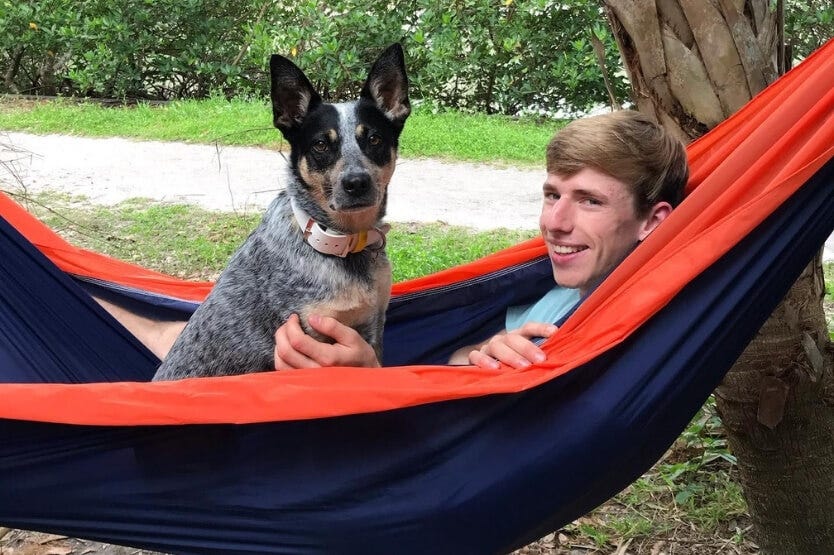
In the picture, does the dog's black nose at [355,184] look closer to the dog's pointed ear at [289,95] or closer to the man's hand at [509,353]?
the dog's pointed ear at [289,95]

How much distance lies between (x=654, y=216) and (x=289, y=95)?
106 centimetres

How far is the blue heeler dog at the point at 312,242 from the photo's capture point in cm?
228

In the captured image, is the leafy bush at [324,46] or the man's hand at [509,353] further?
the leafy bush at [324,46]

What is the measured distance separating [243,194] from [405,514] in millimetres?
4811

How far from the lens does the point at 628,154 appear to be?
193 cm

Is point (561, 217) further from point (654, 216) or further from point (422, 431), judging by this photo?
point (422, 431)

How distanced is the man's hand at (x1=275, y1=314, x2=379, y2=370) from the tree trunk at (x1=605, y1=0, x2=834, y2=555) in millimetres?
943

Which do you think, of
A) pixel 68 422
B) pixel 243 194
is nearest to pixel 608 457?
pixel 68 422

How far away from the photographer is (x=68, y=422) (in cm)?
145

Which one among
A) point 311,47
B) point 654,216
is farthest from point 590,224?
point 311,47

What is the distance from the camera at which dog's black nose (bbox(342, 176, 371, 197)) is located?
2.36m

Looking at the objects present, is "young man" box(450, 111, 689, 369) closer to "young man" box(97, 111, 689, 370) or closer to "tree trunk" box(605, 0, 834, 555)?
"young man" box(97, 111, 689, 370)

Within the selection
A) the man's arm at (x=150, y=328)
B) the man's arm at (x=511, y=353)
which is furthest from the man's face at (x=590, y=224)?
the man's arm at (x=150, y=328)

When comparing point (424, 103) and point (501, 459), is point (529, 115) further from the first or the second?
point (501, 459)
